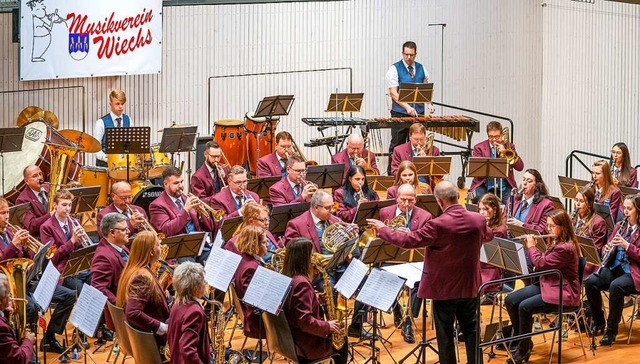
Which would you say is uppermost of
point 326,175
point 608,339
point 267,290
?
point 326,175

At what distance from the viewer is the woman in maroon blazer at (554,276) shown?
9.98 meters

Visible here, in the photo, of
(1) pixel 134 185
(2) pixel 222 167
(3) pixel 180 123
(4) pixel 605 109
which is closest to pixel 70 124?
(3) pixel 180 123

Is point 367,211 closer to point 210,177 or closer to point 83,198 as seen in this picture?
point 210,177

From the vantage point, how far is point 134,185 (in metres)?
13.9

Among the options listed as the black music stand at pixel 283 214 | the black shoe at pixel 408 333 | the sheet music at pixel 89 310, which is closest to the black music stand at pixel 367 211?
the black music stand at pixel 283 214

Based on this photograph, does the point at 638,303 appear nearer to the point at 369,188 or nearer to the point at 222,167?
the point at 369,188

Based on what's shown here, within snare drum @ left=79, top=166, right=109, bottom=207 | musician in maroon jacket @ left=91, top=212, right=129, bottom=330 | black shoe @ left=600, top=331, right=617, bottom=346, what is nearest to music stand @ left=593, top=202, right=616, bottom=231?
black shoe @ left=600, top=331, right=617, bottom=346

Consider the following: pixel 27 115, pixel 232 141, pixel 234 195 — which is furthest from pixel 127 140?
pixel 232 141

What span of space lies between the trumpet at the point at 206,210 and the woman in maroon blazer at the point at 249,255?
2315 mm

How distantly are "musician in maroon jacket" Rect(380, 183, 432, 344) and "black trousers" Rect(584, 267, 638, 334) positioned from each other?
1.68 meters

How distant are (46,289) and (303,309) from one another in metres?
2.00

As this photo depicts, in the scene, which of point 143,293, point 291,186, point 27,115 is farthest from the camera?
point 27,115

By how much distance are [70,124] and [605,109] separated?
7.96 meters

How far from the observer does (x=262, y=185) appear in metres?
12.6
